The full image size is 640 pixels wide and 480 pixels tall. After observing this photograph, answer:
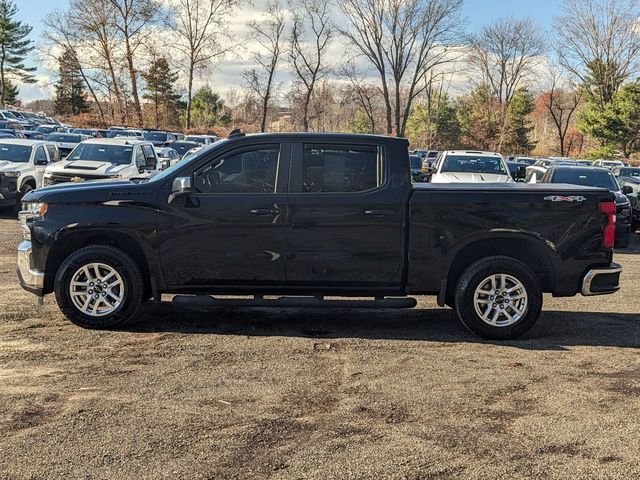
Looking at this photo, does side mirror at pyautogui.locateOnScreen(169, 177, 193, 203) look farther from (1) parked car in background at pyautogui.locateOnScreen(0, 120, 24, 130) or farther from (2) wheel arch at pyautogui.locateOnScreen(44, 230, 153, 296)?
(1) parked car in background at pyautogui.locateOnScreen(0, 120, 24, 130)

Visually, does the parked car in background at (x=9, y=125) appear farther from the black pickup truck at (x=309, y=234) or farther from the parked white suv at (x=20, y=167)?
→ the black pickup truck at (x=309, y=234)

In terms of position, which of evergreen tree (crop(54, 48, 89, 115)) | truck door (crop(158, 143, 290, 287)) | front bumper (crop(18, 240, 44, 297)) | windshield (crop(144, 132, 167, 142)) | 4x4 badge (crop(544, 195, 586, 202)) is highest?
evergreen tree (crop(54, 48, 89, 115))

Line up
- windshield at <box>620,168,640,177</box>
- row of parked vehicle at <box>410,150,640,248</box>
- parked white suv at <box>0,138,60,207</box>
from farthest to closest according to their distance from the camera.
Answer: windshield at <box>620,168,640,177</box>
parked white suv at <box>0,138,60,207</box>
row of parked vehicle at <box>410,150,640,248</box>

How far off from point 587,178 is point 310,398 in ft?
40.2

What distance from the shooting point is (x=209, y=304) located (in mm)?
6363

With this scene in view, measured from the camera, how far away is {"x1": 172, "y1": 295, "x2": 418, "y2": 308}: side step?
6.34 meters

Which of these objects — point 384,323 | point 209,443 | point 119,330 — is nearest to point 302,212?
point 384,323

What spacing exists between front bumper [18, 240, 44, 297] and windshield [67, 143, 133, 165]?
33.7 feet

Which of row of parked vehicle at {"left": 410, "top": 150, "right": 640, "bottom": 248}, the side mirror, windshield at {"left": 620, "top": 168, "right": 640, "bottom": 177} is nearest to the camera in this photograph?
the side mirror

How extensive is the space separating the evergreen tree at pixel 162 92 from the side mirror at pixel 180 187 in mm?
66497

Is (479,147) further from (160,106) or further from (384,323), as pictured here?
(384,323)

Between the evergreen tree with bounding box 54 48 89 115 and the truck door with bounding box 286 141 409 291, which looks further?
the evergreen tree with bounding box 54 48 89 115

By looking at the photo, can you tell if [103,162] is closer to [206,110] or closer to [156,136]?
[156,136]

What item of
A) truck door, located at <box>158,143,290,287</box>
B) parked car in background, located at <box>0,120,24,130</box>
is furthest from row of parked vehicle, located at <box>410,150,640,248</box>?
parked car in background, located at <box>0,120,24,130</box>
